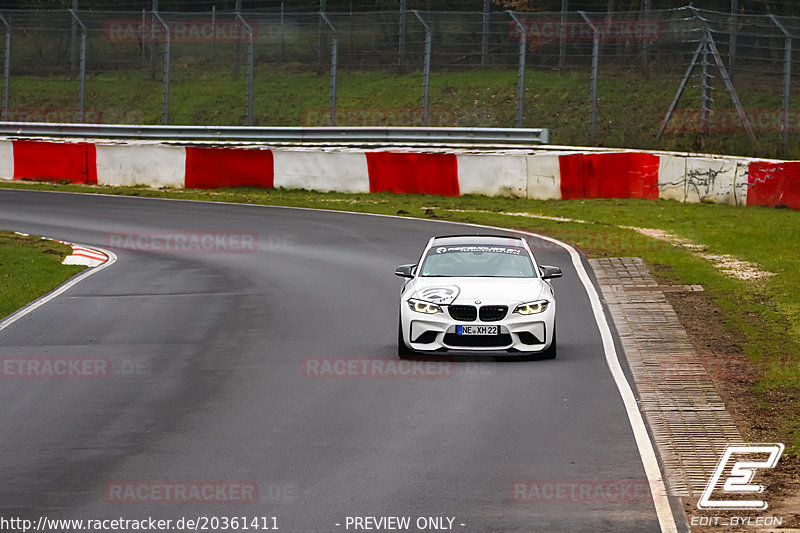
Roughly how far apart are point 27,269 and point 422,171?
13.3 m

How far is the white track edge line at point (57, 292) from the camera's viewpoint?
17094 millimetres

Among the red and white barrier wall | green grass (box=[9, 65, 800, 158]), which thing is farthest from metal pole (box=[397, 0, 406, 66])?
the red and white barrier wall

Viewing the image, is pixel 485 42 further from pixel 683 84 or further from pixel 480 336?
pixel 480 336

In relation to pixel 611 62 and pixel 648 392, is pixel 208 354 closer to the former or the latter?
pixel 648 392

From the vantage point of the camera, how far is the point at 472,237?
15734 millimetres

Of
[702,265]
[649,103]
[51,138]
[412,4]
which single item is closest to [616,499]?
[702,265]

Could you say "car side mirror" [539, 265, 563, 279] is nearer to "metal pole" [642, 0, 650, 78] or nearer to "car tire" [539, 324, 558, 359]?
"car tire" [539, 324, 558, 359]

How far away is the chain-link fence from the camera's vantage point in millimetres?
33750

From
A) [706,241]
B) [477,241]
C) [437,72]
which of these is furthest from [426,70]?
[477,241]

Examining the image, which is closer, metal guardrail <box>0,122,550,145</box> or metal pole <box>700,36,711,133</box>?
metal pole <box>700,36,711,133</box>

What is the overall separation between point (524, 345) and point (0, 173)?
26.8m

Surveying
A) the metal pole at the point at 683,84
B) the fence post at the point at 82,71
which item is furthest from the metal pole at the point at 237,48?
the metal pole at the point at 683,84

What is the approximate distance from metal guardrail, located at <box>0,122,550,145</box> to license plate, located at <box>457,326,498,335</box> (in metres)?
21.8

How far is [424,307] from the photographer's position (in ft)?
45.6
